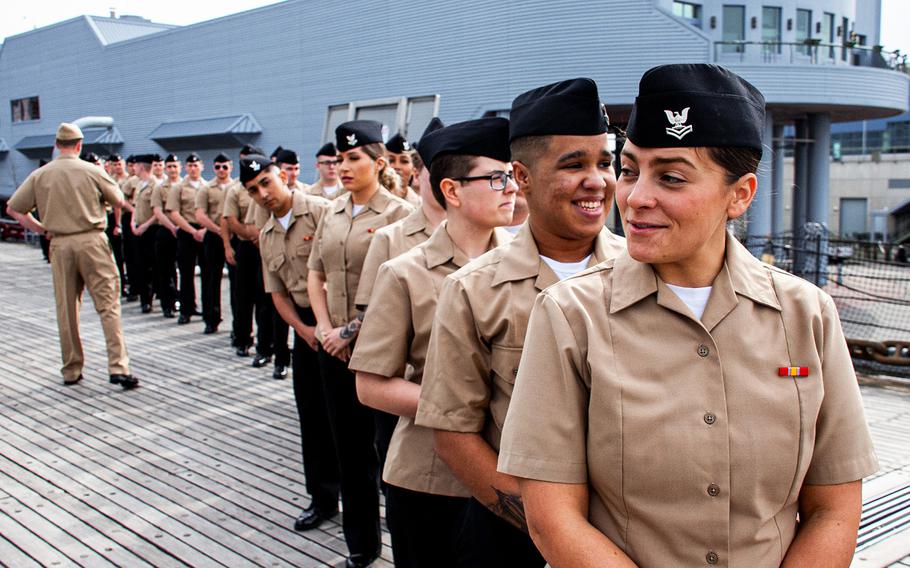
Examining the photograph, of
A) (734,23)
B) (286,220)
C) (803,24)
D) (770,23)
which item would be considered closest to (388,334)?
(286,220)

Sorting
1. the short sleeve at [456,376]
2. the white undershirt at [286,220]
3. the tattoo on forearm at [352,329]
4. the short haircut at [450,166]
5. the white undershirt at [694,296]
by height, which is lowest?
the tattoo on forearm at [352,329]

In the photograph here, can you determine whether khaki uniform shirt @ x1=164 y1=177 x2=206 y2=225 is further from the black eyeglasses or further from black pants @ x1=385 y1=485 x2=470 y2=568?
black pants @ x1=385 y1=485 x2=470 y2=568

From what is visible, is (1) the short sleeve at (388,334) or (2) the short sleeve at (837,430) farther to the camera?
(1) the short sleeve at (388,334)

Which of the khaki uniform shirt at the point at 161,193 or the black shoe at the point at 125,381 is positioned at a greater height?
the khaki uniform shirt at the point at 161,193

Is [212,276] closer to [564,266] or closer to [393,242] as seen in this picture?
[393,242]

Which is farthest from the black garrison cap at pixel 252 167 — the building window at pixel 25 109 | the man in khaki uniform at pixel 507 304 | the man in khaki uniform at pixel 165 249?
the building window at pixel 25 109

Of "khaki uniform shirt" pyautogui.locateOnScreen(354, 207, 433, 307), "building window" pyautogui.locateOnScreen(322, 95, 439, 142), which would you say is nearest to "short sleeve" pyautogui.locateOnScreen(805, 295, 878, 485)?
"khaki uniform shirt" pyautogui.locateOnScreen(354, 207, 433, 307)

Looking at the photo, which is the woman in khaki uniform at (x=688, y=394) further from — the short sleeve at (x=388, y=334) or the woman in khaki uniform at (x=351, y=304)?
the woman in khaki uniform at (x=351, y=304)

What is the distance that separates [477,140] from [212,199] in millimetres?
Answer: 8725

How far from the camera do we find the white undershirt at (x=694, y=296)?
1.63m

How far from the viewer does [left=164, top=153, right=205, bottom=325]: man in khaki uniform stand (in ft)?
37.7

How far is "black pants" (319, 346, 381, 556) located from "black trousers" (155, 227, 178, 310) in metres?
8.45

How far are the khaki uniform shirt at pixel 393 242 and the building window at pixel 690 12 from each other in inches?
955

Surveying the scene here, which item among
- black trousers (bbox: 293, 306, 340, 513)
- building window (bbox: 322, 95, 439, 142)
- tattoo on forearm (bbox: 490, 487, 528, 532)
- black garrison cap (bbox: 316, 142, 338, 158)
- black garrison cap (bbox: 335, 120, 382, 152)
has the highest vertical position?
building window (bbox: 322, 95, 439, 142)
